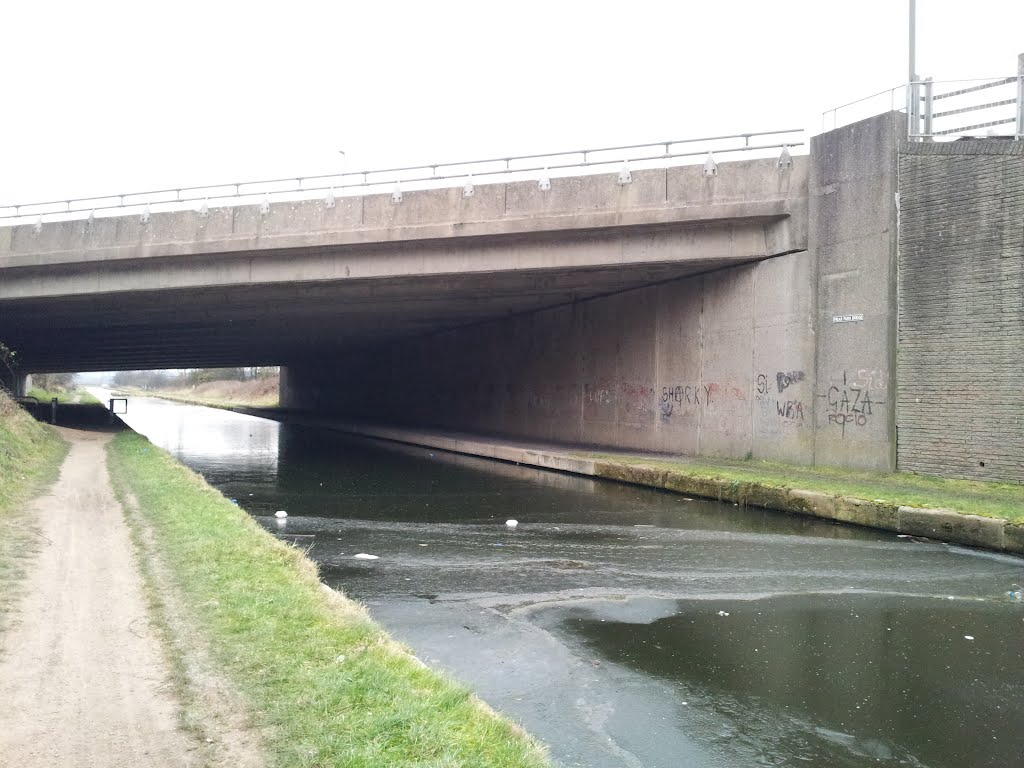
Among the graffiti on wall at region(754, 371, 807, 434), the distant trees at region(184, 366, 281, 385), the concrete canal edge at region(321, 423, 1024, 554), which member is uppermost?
the distant trees at region(184, 366, 281, 385)

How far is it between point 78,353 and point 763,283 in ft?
137

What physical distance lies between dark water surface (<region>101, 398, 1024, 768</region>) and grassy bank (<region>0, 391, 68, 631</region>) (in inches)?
121

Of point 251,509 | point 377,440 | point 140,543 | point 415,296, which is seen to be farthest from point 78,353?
point 140,543

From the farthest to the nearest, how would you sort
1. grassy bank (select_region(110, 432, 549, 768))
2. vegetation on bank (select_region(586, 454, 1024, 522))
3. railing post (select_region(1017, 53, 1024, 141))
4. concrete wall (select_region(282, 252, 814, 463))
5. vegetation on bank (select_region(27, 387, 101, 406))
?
1. vegetation on bank (select_region(27, 387, 101, 406))
2. concrete wall (select_region(282, 252, 814, 463))
3. railing post (select_region(1017, 53, 1024, 141))
4. vegetation on bank (select_region(586, 454, 1024, 522))
5. grassy bank (select_region(110, 432, 549, 768))

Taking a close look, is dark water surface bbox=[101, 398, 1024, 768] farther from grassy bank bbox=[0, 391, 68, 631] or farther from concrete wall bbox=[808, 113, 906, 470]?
concrete wall bbox=[808, 113, 906, 470]

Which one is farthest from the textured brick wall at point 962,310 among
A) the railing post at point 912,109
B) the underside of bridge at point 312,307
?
the underside of bridge at point 312,307

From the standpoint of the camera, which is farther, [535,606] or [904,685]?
[535,606]

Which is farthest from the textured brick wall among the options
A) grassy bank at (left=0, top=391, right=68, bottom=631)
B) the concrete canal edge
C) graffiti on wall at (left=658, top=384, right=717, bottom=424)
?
grassy bank at (left=0, top=391, right=68, bottom=631)

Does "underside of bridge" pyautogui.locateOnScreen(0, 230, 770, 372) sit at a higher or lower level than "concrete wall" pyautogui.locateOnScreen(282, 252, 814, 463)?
higher

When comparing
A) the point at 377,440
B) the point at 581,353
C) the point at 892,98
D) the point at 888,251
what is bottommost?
the point at 377,440

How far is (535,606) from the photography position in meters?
8.38

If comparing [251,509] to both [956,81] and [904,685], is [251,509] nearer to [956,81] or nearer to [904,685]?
[904,685]

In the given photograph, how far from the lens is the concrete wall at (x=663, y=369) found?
771 inches

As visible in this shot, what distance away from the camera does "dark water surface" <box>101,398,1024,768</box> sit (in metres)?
5.41
